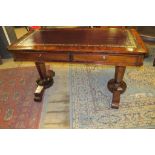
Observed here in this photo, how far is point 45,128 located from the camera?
4.87 feet

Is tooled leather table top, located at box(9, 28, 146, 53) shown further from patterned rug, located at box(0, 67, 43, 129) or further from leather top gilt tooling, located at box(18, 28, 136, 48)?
patterned rug, located at box(0, 67, 43, 129)

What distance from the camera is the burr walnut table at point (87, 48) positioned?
1.27m

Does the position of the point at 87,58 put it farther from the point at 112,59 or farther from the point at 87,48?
the point at 112,59

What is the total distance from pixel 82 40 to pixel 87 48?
20cm

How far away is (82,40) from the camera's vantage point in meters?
1.46

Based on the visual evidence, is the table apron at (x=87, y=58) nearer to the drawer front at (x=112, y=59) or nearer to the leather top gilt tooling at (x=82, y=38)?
the drawer front at (x=112, y=59)

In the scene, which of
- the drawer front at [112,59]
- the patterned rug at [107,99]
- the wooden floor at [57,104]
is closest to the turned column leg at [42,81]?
the wooden floor at [57,104]

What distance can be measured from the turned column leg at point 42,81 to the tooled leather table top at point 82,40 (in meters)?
0.34

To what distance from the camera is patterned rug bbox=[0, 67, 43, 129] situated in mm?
1576

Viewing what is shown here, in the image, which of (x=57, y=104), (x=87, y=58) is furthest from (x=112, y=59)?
(x=57, y=104)

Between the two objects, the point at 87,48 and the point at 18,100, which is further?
the point at 18,100

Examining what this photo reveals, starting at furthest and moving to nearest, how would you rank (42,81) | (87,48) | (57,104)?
(42,81)
(57,104)
(87,48)

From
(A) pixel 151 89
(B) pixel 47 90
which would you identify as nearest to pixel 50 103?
(B) pixel 47 90

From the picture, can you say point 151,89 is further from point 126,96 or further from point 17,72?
point 17,72
